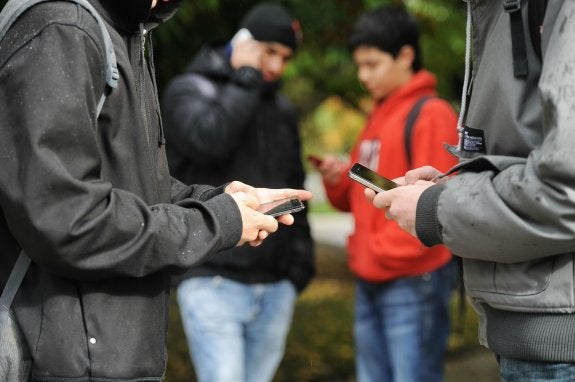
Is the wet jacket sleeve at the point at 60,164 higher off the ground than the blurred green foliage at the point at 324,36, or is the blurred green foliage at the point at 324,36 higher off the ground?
the wet jacket sleeve at the point at 60,164

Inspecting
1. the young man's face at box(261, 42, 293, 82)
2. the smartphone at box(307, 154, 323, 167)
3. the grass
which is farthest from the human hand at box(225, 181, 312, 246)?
the grass

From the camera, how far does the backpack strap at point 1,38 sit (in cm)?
198

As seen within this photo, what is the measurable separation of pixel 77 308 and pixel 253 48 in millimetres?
2554

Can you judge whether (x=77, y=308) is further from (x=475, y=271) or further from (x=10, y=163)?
(x=475, y=271)

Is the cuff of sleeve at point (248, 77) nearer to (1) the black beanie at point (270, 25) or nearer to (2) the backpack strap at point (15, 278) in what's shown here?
(1) the black beanie at point (270, 25)

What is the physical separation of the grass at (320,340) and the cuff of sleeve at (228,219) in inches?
153

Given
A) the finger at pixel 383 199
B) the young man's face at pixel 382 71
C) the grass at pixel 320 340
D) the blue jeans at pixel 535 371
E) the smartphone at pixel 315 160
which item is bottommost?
the grass at pixel 320 340

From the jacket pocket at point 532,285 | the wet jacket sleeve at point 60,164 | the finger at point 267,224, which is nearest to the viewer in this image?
the wet jacket sleeve at point 60,164

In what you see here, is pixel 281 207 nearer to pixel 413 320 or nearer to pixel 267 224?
pixel 267 224

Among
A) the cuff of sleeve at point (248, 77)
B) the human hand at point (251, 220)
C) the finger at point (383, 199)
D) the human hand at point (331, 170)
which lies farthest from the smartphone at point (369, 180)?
the human hand at point (331, 170)

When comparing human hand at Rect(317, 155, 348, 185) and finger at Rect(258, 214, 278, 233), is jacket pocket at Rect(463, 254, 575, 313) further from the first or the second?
human hand at Rect(317, 155, 348, 185)

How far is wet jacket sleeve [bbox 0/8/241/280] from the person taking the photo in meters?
1.89

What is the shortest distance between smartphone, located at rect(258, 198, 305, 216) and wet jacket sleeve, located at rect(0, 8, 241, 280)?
1.49 ft

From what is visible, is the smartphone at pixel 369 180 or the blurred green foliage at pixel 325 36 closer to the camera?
the smartphone at pixel 369 180
